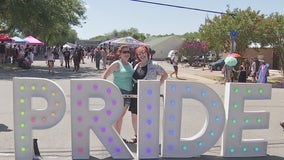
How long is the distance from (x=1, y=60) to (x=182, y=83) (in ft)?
98.9

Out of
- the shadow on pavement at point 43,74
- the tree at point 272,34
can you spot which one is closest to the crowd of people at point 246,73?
the tree at point 272,34

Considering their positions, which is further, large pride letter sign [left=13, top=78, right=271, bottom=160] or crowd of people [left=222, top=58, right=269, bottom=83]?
crowd of people [left=222, top=58, right=269, bottom=83]

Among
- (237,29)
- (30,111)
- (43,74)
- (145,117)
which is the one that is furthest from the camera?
(237,29)

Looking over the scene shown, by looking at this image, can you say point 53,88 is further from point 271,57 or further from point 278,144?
point 271,57

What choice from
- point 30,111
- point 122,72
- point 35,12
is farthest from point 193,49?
point 30,111

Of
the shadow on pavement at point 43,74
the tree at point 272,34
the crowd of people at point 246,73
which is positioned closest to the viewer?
the crowd of people at point 246,73

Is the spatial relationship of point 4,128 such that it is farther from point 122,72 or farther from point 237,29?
point 237,29

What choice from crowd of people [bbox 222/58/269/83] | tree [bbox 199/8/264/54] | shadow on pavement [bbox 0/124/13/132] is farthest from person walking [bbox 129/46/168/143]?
tree [bbox 199/8/264/54]

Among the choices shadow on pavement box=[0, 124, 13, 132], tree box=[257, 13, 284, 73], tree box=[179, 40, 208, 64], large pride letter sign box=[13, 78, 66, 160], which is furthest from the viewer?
tree box=[179, 40, 208, 64]

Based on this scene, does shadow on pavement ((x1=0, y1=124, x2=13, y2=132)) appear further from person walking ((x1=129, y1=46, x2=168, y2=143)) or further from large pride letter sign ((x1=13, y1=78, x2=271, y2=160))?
person walking ((x1=129, y1=46, x2=168, y2=143))

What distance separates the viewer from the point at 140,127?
6.64 metres

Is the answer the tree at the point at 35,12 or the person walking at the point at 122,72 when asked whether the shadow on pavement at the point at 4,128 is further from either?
the tree at the point at 35,12

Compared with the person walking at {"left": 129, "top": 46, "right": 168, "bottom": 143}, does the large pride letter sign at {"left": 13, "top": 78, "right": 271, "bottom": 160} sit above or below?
below

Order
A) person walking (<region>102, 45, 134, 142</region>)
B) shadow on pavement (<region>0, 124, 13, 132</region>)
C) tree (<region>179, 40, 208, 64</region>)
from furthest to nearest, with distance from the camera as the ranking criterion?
tree (<region>179, 40, 208, 64</region>) → shadow on pavement (<region>0, 124, 13, 132</region>) → person walking (<region>102, 45, 134, 142</region>)
